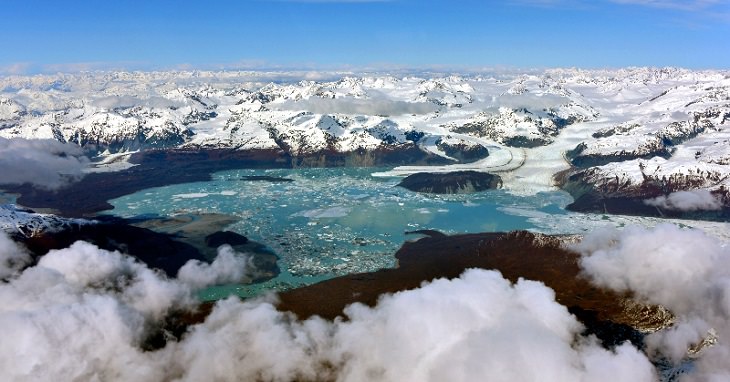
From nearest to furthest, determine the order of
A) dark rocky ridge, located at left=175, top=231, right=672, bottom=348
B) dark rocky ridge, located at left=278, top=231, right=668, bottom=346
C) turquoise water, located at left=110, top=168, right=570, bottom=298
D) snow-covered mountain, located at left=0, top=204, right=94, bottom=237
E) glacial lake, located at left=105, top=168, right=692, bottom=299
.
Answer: dark rocky ridge, located at left=175, top=231, right=672, bottom=348 < dark rocky ridge, located at left=278, top=231, right=668, bottom=346 < snow-covered mountain, located at left=0, top=204, right=94, bottom=237 < glacial lake, located at left=105, top=168, right=692, bottom=299 < turquoise water, located at left=110, top=168, right=570, bottom=298

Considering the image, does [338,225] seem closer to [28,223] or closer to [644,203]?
[28,223]

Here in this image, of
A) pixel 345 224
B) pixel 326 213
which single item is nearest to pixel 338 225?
pixel 345 224

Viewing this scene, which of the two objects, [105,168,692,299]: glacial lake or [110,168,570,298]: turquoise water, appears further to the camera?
[110,168,570,298]: turquoise water

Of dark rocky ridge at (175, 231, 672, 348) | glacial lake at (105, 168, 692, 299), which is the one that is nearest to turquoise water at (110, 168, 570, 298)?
glacial lake at (105, 168, 692, 299)

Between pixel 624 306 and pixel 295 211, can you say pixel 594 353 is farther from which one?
pixel 295 211

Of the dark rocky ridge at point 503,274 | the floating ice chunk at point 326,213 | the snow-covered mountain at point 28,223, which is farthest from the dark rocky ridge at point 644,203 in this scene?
the snow-covered mountain at point 28,223

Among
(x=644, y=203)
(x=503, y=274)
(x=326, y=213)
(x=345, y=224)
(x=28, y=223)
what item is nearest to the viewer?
(x=503, y=274)

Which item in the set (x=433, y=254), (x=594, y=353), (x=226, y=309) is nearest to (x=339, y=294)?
(x=226, y=309)

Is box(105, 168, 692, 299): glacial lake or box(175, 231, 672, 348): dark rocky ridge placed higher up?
box(175, 231, 672, 348): dark rocky ridge

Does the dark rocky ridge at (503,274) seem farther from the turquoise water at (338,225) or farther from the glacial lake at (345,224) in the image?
the glacial lake at (345,224)

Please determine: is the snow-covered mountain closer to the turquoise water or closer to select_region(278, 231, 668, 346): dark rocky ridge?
the turquoise water

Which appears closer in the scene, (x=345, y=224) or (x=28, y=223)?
(x=28, y=223)
